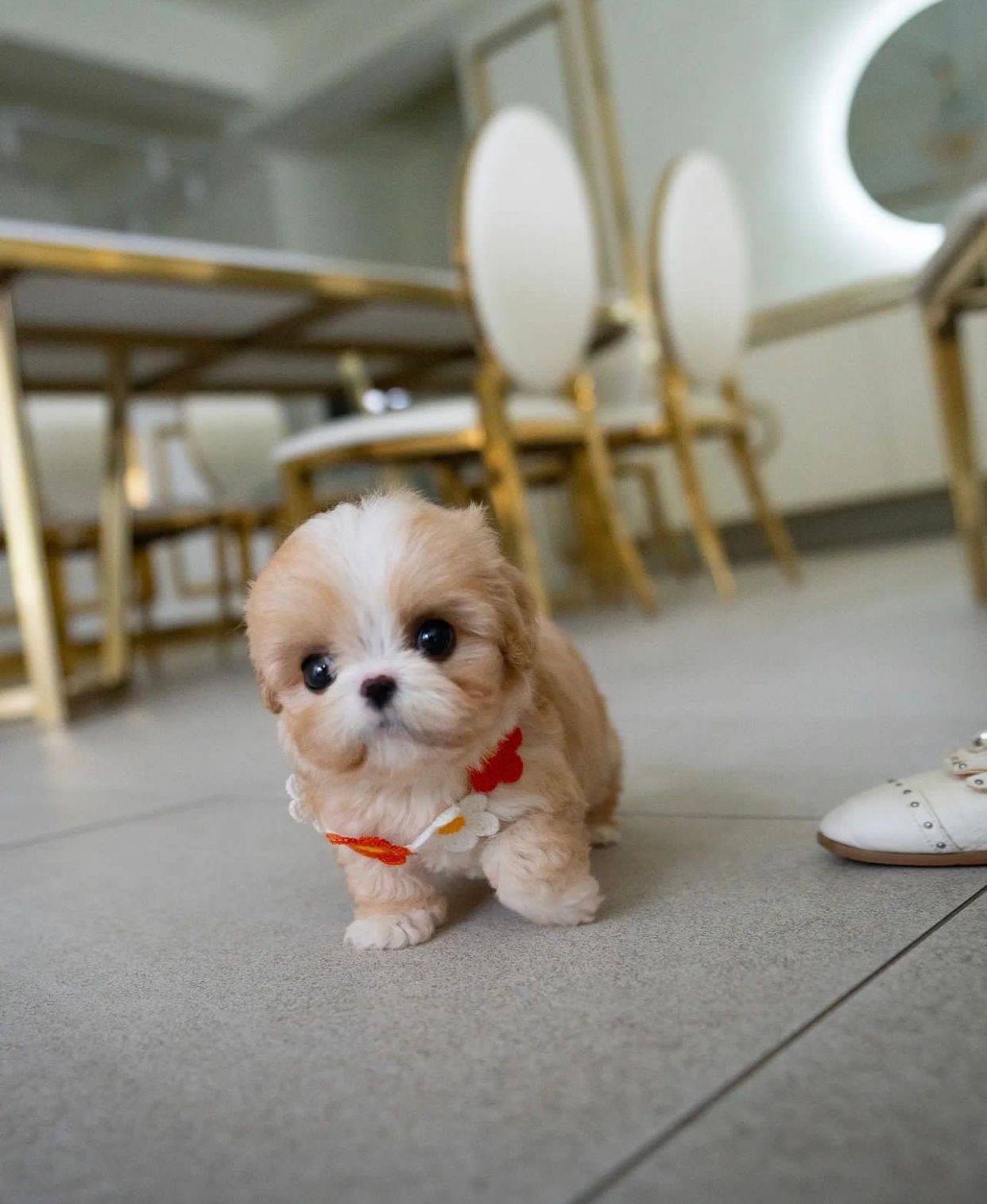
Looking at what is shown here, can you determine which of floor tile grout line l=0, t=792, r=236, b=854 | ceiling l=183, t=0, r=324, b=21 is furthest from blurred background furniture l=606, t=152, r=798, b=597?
ceiling l=183, t=0, r=324, b=21

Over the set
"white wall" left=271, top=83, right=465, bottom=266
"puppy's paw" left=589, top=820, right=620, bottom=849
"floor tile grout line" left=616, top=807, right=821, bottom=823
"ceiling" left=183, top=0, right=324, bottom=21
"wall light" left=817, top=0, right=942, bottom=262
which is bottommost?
"floor tile grout line" left=616, top=807, right=821, bottom=823

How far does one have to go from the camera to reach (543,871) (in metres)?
0.74

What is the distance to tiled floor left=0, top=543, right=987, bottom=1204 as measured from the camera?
45 centimetres

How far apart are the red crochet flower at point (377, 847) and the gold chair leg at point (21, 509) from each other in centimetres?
186

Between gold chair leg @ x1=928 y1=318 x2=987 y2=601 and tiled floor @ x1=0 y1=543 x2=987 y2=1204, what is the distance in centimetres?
99

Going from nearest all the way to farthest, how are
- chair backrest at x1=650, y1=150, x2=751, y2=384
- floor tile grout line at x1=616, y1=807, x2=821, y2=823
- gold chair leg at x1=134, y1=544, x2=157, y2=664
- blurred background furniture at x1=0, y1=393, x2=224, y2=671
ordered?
floor tile grout line at x1=616, y1=807, x2=821, y2=823, chair backrest at x1=650, y1=150, x2=751, y2=384, blurred background furniture at x1=0, y1=393, x2=224, y2=671, gold chair leg at x1=134, y1=544, x2=157, y2=664

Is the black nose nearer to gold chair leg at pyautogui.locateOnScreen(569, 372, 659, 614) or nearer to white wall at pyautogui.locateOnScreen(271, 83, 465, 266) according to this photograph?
gold chair leg at pyautogui.locateOnScreen(569, 372, 659, 614)

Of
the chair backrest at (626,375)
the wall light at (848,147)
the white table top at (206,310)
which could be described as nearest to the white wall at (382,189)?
the chair backrest at (626,375)

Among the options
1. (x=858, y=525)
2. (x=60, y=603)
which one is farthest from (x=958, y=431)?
(x=858, y=525)

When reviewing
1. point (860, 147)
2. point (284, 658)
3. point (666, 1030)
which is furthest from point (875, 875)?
point (860, 147)

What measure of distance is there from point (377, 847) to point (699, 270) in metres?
2.92

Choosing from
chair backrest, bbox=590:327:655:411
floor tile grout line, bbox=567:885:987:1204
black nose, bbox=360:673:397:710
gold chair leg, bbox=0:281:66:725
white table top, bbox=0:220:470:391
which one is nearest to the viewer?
floor tile grout line, bbox=567:885:987:1204

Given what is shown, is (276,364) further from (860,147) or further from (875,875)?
(875,875)

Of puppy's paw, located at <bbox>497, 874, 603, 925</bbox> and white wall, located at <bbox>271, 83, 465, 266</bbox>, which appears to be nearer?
puppy's paw, located at <bbox>497, 874, 603, 925</bbox>
